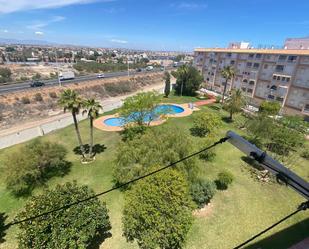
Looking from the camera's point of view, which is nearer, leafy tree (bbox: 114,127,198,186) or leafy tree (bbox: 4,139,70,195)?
leafy tree (bbox: 114,127,198,186)

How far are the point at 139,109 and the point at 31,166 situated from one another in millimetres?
18510

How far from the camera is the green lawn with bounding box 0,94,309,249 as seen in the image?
17609 millimetres

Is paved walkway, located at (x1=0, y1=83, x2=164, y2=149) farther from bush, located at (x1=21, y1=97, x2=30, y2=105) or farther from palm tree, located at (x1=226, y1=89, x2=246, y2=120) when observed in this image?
palm tree, located at (x1=226, y1=89, x2=246, y2=120)

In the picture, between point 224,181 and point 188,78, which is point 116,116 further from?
point 188,78

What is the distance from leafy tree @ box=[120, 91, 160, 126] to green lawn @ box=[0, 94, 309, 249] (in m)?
7.98

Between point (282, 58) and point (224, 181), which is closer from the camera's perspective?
point (224, 181)

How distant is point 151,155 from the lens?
20.2 metres

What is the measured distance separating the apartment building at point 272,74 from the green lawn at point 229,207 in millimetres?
24072

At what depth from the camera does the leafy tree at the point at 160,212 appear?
14602 mm

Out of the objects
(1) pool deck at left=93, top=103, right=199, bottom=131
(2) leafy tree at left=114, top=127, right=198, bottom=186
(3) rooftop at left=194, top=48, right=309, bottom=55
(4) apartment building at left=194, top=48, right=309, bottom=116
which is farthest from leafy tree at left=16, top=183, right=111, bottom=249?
(3) rooftop at left=194, top=48, right=309, bottom=55

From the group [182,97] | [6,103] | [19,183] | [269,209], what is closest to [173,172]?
[269,209]

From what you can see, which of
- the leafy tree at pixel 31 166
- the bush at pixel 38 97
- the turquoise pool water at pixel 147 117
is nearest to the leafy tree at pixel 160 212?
the leafy tree at pixel 31 166

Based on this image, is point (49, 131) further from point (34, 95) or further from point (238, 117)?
point (238, 117)

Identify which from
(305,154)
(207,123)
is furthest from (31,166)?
(305,154)
